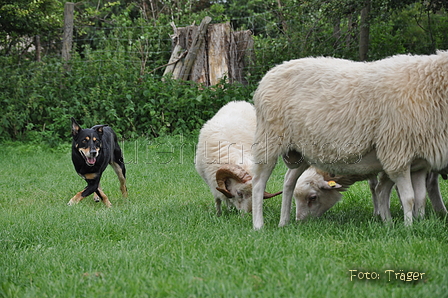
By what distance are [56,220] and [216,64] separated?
786cm

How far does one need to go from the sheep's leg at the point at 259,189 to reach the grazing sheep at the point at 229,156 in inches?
27.8

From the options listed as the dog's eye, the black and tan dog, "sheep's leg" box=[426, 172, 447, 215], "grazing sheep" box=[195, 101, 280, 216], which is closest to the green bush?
the black and tan dog

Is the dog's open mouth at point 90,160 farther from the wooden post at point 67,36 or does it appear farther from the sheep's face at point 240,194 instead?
the wooden post at point 67,36

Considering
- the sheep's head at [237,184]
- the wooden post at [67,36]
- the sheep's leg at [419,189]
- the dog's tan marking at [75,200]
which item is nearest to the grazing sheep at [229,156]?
the sheep's head at [237,184]

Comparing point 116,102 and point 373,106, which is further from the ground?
point 373,106

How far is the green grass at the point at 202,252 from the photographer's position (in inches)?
120

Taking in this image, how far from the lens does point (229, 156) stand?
21.4 feet

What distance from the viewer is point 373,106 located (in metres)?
4.54

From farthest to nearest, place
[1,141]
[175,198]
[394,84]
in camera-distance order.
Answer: [1,141]
[175,198]
[394,84]

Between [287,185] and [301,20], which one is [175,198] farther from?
[301,20]

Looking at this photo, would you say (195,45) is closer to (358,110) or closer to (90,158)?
(90,158)

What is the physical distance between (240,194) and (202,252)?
2353 millimetres

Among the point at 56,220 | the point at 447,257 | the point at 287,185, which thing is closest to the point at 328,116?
the point at 287,185

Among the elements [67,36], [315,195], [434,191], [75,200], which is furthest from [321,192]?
[67,36]
